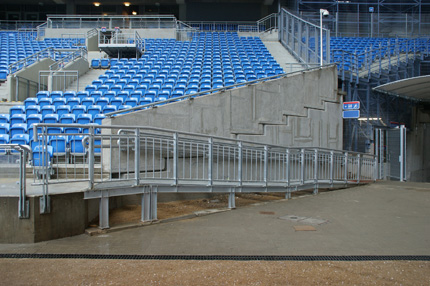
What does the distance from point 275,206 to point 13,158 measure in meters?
5.76

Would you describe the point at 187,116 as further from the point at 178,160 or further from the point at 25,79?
the point at 25,79

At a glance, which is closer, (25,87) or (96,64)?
(25,87)

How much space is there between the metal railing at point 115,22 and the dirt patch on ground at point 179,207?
19446 mm

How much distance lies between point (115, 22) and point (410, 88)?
19.8 m

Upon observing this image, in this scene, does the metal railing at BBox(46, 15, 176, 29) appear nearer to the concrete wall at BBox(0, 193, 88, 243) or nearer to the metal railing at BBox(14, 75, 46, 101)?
the metal railing at BBox(14, 75, 46, 101)

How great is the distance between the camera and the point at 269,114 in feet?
39.2

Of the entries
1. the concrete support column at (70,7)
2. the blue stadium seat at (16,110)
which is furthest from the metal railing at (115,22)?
the blue stadium seat at (16,110)

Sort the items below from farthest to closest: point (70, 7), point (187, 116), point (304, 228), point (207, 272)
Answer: point (70, 7), point (187, 116), point (304, 228), point (207, 272)

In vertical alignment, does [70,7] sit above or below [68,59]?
above

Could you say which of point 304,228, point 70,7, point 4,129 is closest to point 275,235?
point 304,228

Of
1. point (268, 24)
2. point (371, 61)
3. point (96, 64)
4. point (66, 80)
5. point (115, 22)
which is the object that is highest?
point (268, 24)

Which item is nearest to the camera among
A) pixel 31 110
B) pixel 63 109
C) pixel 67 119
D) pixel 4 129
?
pixel 4 129

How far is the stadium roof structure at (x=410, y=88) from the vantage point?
15.9 meters

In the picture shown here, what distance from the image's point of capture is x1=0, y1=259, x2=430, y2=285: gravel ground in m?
3.84
